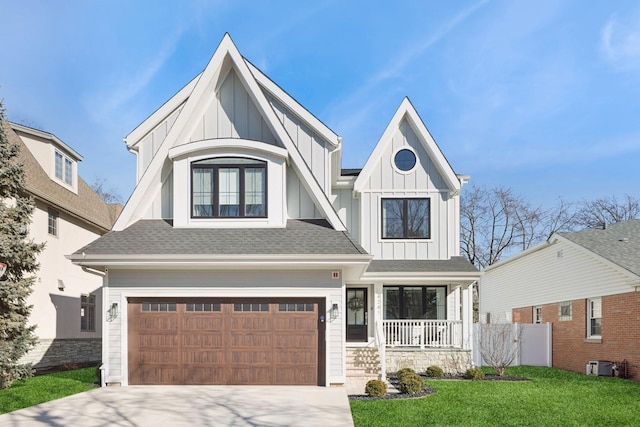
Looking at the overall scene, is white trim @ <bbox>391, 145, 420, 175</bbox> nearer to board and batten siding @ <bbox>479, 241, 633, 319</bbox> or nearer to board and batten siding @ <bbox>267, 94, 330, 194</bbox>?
board and batten siding @ <bbox>267, 94, 330, 194</bbox>

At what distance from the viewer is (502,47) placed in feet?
50.9

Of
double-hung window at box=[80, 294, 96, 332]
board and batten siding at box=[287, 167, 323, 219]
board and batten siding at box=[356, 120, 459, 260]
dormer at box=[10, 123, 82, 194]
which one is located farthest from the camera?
double-hung window at box=[80, 294, 96, 332]

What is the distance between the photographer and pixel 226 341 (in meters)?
13.4

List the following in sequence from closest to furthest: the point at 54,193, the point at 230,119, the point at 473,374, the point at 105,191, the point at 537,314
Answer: the point at 230,119, the point at 473,374, the point at 54,193, the point at 537,314, the point at 105,191

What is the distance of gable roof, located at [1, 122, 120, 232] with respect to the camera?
57.9ft

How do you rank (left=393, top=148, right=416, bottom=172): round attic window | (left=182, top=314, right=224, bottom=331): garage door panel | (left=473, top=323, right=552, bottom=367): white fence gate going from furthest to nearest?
1. (left=473, top=323, right=552, bottom=367): white fence gate
2. (left=393, top=148, right=416, bottom=172): round attic window
3. (left=182, top=314, right=224, bottom=331): garage door panel

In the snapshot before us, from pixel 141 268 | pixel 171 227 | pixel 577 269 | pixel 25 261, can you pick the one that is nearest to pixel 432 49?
pixel 577 269

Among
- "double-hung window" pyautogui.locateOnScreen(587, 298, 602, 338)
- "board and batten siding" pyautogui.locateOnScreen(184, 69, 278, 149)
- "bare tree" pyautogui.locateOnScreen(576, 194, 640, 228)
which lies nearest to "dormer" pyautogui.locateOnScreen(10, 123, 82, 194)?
"board and batten siding" pyautogui.locateOnScreen(184, 69, 278, 149)

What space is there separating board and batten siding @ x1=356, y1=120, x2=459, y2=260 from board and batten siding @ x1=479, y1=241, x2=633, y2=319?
15.3 ft

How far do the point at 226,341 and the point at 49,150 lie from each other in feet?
36.4

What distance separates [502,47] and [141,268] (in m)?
11.6

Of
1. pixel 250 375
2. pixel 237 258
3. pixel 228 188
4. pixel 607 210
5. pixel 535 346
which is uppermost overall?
pixel 607 210

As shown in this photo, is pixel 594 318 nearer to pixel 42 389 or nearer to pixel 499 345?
pixel 499 345

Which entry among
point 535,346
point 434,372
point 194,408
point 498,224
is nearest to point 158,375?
point 194,408
